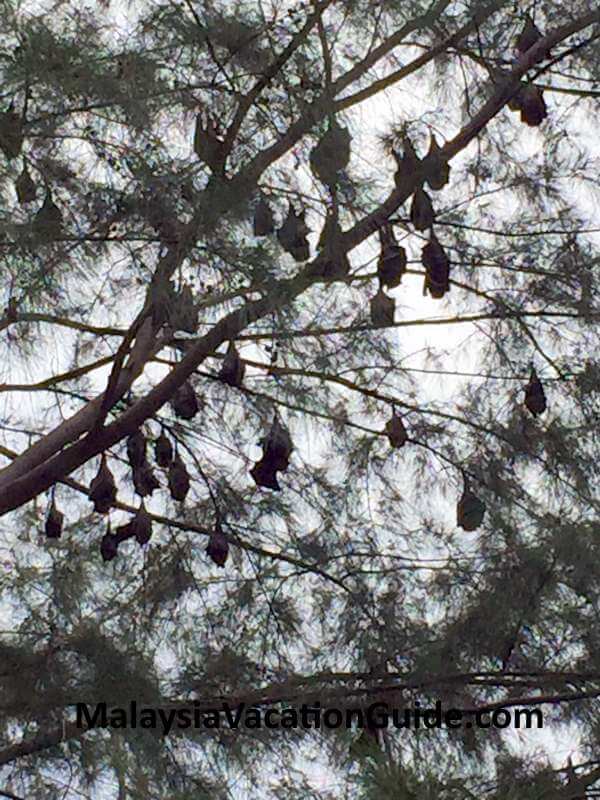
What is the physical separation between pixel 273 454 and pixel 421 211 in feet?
3.16

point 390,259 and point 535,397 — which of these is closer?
point 390,259

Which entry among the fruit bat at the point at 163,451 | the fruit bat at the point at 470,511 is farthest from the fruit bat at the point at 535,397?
the fruit bat at the point at 163,451

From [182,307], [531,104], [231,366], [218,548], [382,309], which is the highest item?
[531,104]

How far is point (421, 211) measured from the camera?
15.8 feet

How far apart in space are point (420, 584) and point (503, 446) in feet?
1.79

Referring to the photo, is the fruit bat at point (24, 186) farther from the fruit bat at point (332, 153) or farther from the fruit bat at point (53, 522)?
the fruit bat at point (53, 522)

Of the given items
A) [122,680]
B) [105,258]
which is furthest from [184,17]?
[122,680]

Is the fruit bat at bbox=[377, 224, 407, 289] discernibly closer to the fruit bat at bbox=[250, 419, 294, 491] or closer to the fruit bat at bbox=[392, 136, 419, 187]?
the fruit bat at bbox=[392, 136, 419, 187]

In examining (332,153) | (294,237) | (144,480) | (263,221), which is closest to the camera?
(332,153)

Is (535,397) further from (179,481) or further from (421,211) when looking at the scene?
(179,481)

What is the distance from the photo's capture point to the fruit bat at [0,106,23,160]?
464 cm

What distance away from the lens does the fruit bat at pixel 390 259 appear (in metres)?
4.77

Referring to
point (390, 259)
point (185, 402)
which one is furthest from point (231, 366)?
point (390, 259)

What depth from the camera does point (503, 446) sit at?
5.88 m
